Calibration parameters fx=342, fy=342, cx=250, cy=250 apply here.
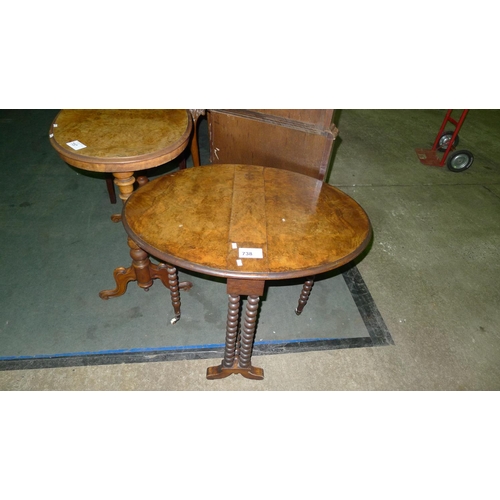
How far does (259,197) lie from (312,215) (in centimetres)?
29

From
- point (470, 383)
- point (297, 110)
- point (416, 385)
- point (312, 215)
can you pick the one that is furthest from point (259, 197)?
point (470, 383)

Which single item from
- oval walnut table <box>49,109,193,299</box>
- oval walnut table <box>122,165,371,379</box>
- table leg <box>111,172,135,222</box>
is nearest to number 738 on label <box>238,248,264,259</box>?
oval walnut table <box>122,165,371,379</box>

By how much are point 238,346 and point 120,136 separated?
1368 millimetres

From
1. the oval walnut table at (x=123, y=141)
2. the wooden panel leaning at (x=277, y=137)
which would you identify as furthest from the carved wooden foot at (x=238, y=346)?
the wooden panel leaning at (x=277, y=137)

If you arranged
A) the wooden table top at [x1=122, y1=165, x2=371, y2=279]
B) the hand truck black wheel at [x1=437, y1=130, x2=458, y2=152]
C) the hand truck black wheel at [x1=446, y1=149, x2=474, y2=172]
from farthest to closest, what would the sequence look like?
A: the hand truck black wheel at [x1=437, y1=130, x2=458, y2=152] → the hand truck black wheel at [x1=446, y1=149, x2=474, y2=172] → the wooden table top at [x1=122, y1=165, x2=371, y2=279]

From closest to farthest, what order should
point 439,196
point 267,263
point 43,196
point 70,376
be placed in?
point 267,263
point 70,376
point 43,196
point 439,196

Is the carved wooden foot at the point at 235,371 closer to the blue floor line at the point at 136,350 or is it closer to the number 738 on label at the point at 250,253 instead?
the blue floor line at the point at 136,350

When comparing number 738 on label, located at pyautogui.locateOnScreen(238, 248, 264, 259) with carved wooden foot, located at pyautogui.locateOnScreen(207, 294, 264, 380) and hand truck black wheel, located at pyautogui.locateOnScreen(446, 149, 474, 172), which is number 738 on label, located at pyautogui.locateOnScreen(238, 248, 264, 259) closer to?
carved wooden foot, located at pyautogui.locateOnScreen(207, 294, 264, 380)

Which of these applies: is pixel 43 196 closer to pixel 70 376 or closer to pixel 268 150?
pixel 70 376

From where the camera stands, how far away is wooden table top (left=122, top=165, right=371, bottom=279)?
1406mm

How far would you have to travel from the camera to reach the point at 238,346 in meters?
2.01

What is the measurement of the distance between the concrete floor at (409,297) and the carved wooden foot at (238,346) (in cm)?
8

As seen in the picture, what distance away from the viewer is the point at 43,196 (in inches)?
123

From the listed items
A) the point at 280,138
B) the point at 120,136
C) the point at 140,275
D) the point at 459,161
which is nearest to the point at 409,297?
the point at 280,138
